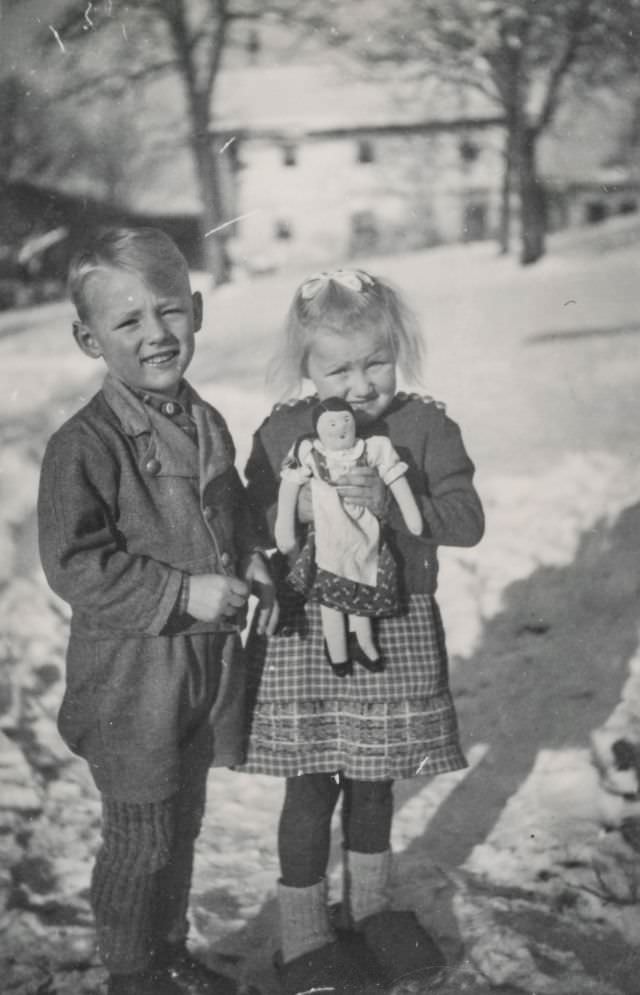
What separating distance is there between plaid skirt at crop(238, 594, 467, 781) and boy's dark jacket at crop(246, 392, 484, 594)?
0.33 feet

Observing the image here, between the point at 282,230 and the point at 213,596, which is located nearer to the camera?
the point at 213,596

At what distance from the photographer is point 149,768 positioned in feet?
5.59

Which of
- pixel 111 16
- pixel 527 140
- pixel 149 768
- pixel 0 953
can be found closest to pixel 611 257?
pixel 527 140

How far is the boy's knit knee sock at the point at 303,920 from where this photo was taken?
6.23 ft

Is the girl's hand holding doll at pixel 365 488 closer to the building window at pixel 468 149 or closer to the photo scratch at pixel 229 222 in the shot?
the photo scratch at pixel 229 222

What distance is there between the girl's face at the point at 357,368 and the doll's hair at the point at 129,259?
0.87ft

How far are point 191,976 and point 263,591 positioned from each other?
2.38ft

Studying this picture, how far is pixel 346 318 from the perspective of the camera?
1.77m

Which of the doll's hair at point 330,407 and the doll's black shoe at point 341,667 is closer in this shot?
the doll's hair at point 330,407

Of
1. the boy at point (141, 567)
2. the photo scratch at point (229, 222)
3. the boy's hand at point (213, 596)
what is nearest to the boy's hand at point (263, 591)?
the boy at point (141, 567)

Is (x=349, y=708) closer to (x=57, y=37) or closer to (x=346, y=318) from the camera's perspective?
(x=346, y=318)

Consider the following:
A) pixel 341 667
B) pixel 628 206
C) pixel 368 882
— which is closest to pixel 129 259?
pixel 341 667

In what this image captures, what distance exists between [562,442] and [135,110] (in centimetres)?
134

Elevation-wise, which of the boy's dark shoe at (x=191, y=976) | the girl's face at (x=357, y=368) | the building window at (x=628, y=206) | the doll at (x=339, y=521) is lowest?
the boy's dark shoe at (x=191, y=976)
